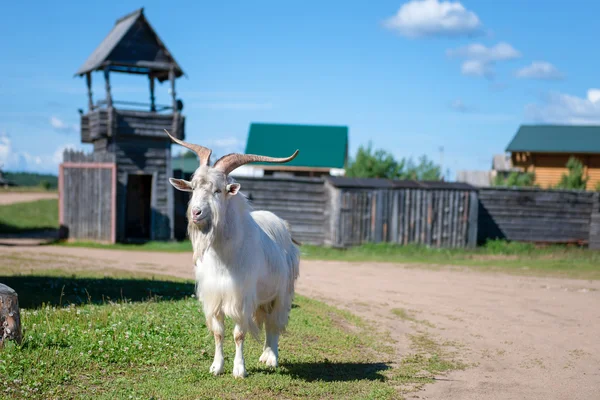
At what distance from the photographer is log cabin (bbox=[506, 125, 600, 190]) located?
44719 millimetres

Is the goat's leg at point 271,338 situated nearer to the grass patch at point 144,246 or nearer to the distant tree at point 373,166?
the grass patch at point 144,246

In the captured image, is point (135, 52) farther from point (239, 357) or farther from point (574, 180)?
point (574, 180)

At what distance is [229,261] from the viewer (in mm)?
7293

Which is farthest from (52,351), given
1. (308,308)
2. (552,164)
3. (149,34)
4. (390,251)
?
(552,164)

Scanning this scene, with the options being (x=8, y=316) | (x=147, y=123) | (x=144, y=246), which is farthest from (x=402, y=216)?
(x=8, y=316)

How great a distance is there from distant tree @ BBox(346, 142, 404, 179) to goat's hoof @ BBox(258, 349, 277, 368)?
93.0 feet

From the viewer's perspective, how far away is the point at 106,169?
25.0m

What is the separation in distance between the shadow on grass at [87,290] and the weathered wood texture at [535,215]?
15745 mm

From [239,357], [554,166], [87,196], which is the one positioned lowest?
[239,357]

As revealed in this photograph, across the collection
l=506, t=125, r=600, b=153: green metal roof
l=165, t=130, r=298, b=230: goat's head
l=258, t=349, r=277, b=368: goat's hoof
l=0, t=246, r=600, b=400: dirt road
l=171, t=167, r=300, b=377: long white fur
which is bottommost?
l=0, t=246, r=600, b=400: dirt road

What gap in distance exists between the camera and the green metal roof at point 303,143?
4216cm

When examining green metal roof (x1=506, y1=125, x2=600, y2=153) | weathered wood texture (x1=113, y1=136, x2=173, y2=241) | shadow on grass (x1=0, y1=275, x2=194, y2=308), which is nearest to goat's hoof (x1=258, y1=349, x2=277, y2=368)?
shadow on grass (x1=0, y1=275, x2=194, y2=308)

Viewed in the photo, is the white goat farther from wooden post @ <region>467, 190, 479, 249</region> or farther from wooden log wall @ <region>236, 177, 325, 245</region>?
wooden post @ <region>467, 190, 479, 249</region>

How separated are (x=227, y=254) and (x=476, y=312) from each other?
23.4 ft
